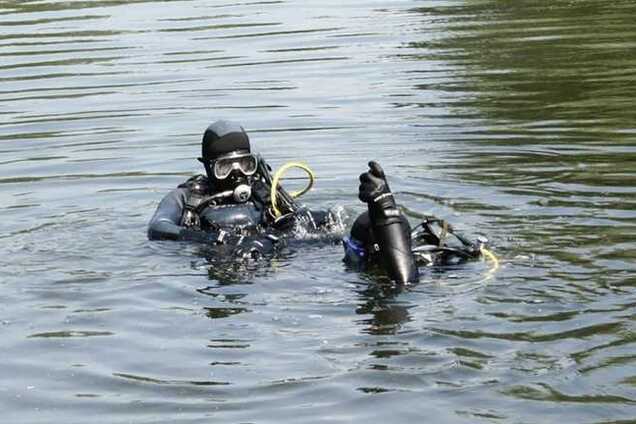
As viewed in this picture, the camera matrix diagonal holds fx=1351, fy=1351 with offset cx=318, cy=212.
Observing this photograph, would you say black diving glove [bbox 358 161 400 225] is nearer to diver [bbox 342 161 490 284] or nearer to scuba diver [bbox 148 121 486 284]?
diver [bbox 342 161 490 284]

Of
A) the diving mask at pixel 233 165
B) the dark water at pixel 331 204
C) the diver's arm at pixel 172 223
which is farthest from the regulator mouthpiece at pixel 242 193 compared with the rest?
the dark water at pixel 331 204

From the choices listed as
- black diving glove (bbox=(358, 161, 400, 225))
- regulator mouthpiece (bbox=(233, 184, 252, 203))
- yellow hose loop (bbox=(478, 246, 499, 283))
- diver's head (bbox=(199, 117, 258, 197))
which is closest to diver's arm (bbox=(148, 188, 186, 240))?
diver's head (bbox=(199, 117, 258, 197))

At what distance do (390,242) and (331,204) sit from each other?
2821mm

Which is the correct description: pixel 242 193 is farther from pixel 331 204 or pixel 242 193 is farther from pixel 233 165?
pixel 331 204

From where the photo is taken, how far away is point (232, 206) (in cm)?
998

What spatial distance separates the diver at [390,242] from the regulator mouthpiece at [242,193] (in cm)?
115

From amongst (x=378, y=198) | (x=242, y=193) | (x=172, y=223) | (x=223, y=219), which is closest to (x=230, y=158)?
(x=242, y=193)

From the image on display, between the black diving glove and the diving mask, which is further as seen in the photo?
the diving mask

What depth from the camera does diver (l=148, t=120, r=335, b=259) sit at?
388 inches

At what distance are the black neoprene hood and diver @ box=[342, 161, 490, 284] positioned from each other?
1.36 meters

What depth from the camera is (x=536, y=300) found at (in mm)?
7988

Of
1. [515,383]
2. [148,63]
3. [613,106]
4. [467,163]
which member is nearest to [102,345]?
[515,383]

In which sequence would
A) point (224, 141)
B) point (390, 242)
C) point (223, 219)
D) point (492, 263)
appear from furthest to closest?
1. point (224, 141)
2. point (223, 219)
3. point (492, 263)
4. point (390, 242)

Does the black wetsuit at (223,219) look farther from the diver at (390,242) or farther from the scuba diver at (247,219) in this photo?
the diver at (390,242)
